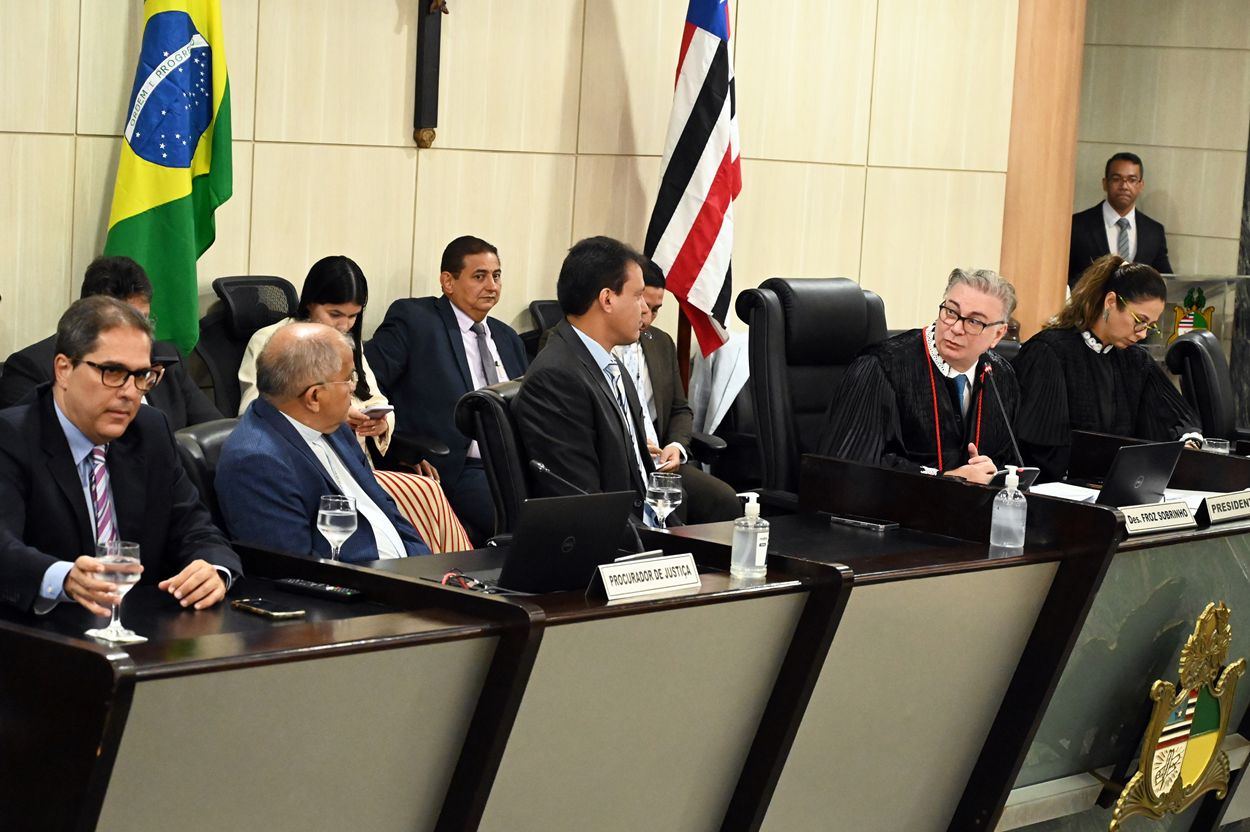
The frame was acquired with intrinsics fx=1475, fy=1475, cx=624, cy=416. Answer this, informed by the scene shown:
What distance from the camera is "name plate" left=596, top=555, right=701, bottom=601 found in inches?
84.0

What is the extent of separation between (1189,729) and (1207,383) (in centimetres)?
218

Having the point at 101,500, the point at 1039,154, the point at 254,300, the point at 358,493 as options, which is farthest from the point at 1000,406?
the point at 1039,154

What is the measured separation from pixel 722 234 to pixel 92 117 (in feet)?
7.28

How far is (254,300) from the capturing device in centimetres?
450

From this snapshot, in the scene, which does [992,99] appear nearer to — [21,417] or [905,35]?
[905,35]

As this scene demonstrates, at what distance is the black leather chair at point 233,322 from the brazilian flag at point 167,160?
0.66 ft

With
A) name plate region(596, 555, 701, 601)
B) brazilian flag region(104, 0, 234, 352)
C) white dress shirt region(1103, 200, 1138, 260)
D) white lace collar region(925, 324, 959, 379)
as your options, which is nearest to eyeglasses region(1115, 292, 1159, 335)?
white lace collar region(925, 324, 959, 379)

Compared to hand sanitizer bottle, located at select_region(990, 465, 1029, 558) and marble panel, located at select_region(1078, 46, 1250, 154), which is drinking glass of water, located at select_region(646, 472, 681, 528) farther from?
marble panel, located at select_region(1078, 46, 1250, 154)

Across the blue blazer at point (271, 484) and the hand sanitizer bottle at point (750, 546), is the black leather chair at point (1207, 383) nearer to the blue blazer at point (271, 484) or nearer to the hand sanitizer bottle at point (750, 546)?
the hand sanitizer bottle at point (750, 546)

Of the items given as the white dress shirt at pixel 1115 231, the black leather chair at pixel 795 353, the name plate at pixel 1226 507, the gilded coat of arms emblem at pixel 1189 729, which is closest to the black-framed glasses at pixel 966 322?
the black leather chair at pixel 795 353

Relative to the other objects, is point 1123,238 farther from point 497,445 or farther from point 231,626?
point 231,626

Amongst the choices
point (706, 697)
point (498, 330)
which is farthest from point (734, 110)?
point (706, 697)

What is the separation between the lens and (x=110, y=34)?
428 cm

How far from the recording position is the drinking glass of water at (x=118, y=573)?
6.03ft
